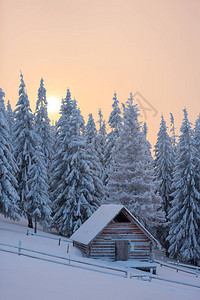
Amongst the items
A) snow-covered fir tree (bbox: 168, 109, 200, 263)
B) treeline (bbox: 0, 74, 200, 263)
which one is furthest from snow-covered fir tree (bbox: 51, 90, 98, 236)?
snow-covered fir tree (bbox: 168, 109, 200, 263)

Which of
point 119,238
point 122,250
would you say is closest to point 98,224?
point 119,238

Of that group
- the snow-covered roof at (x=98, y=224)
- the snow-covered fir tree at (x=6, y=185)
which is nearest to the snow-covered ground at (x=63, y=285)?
the snow-covered roof at (x=98, y=224)

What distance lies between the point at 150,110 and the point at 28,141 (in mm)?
34297

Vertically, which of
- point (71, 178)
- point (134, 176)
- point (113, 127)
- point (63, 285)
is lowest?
point (63, 285)

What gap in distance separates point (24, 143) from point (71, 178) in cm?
692

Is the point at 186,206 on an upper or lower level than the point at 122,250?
upper

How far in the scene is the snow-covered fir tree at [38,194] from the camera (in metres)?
36.6

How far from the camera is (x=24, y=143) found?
38.8 meters

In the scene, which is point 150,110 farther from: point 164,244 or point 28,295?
point 28,295

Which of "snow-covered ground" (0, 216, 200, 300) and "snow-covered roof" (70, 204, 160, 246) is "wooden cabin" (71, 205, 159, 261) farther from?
"snow-covered ground" (0, 216, 200, 300)

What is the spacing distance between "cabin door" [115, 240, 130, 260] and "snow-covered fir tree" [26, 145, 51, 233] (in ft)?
39.9

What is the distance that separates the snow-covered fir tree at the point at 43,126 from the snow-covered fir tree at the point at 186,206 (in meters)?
19.4

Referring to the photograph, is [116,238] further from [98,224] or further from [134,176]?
[134,176]

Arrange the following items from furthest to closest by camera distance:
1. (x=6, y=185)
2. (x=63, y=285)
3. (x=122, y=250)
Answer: (x=6, y=185) → (x=122, y=250) → (x=63, y=285)
